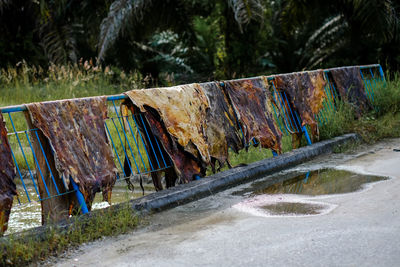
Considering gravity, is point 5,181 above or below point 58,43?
below

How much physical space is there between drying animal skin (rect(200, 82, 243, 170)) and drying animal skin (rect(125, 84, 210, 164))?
0.16 metres

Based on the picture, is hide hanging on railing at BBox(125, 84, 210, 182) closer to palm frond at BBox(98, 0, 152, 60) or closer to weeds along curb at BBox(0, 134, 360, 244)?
weeds along curb at BBox(0, 134, 360, 244)

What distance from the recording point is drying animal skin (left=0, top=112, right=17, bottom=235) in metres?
4.53

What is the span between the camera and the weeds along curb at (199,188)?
4684 mm

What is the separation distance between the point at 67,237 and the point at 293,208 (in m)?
2.23

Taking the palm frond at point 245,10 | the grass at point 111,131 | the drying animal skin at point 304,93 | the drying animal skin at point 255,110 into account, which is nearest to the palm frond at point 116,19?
the grass at point 111,131

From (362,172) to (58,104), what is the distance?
3918 millimetres

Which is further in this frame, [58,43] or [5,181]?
[58,43]

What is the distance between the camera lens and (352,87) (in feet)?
32.7

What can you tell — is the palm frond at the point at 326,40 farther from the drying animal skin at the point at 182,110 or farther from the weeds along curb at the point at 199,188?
the drying animal skin at the point at 182,110

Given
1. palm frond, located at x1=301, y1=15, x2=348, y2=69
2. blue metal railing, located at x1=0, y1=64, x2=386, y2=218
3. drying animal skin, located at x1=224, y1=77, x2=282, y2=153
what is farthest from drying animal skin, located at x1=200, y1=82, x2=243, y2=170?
palm frond, located at x1=301, y1=15, x2=348, y2=69

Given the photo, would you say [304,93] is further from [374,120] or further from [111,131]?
[111,131]

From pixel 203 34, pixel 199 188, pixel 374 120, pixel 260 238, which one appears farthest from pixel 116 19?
pixel 260 238

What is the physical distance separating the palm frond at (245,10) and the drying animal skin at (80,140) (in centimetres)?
930
